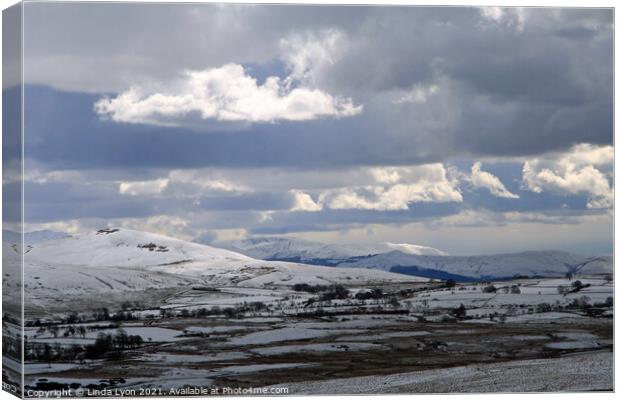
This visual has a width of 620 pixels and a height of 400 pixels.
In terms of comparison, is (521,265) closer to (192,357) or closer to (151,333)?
(192,357)

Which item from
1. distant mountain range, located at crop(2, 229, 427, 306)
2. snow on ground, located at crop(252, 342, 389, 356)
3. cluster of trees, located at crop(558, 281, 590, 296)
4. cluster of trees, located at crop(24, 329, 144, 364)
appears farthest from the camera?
cluster of trees, located at crop(558, 281, 590, 296)

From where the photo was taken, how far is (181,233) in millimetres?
34281

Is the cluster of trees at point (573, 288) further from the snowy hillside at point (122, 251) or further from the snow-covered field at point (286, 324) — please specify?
the snowy hillside at point (122, 251)

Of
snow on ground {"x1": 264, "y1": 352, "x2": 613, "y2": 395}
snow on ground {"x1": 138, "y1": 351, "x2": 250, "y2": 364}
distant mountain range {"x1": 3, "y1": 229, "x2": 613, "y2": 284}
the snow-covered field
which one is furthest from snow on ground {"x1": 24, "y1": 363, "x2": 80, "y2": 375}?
snow on ground {"x1": 264, "y1": 352, "x2": 613, "y2": 395}

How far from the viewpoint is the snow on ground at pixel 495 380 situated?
111ft

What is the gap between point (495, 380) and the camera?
34.2 meters

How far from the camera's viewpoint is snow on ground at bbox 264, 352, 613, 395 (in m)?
33.8

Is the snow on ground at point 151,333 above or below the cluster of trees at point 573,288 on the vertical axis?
below

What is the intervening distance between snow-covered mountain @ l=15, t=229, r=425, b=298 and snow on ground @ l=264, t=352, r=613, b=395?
8.59 ft

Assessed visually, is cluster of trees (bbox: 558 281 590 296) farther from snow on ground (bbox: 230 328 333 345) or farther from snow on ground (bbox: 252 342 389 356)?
snow on ground (bbox: 230 328 333 345)

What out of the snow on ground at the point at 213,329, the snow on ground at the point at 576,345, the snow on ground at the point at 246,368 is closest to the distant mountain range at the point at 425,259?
the snow on ground at the point at 576,345

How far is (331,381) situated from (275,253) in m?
3.55

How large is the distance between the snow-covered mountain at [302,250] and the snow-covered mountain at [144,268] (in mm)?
175

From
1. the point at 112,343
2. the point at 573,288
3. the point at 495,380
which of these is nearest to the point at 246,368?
the point at 112,343
